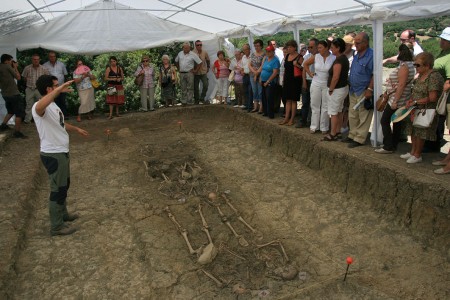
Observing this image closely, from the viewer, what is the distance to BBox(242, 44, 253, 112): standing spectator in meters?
9.59

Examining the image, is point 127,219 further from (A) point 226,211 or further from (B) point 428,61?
(B) point 428,61

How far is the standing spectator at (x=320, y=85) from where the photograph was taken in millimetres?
6539

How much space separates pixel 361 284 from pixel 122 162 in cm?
535

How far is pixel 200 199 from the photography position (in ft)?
19.5

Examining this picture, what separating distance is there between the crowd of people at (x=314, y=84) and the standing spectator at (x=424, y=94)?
0.01 metres

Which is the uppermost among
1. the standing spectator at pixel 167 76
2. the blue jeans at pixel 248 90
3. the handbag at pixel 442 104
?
the standing spectator at pixel 167 76

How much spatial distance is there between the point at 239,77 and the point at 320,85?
3.90m

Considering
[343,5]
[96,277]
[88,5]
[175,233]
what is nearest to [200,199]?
[175,233]

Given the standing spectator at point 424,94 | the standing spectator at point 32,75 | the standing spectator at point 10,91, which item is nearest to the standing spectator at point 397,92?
the standing spectator at point 424,94

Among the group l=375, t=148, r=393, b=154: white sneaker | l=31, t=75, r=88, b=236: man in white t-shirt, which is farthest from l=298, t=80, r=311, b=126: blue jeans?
l=31, t=75, r=88, b=236: man in white t-shirt

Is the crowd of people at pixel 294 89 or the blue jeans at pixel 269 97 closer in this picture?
the crowd of people at pixel 294 89

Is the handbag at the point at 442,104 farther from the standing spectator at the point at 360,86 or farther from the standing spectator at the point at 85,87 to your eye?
the standing spectator at the point at 85,87

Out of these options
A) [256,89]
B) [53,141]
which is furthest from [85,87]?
[53,141]

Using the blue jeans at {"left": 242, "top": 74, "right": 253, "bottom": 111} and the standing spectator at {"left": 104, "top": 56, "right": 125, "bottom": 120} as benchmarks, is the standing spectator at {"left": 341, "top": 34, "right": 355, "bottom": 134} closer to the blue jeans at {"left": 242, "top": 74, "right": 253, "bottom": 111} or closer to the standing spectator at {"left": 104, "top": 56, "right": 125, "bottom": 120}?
the blue jeans at {"left": 242, "top": 74, "right": 253, "bottom": 111}
